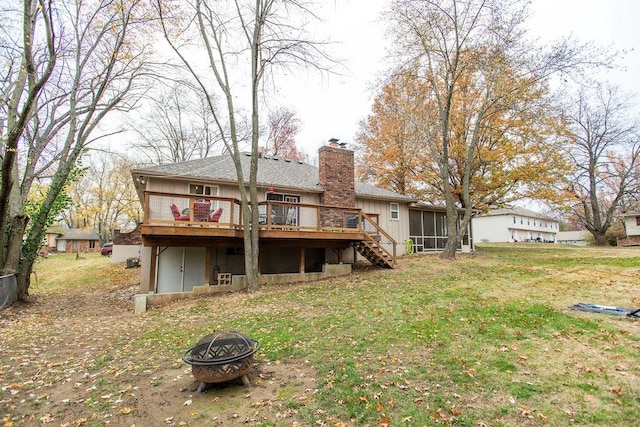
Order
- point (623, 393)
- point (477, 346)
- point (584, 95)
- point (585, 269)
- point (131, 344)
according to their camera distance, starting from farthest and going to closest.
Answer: point (584, 95) < point (585, 269) < point (131, 344) < point (477, 346) < point (623, 393)

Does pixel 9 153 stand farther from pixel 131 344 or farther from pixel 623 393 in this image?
pixel 623 393

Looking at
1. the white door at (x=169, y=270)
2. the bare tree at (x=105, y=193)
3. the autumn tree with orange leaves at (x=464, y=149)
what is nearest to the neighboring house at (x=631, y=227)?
the autumn tree with orange leaves at (x=464, y=149)

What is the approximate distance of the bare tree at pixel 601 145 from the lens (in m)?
23.2

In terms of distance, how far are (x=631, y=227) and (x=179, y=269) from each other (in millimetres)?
38936

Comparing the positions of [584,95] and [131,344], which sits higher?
[584,95]

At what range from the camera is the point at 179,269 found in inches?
475

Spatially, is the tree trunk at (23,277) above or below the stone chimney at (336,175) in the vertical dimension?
below

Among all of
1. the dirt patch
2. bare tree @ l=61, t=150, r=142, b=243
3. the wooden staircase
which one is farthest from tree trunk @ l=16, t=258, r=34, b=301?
bare tree @ l=61, t=150, r=142, b=243

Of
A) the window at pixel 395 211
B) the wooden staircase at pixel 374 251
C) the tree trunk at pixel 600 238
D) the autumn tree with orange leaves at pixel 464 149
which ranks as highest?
the autumn tree with orange leaves at pixel 464 149

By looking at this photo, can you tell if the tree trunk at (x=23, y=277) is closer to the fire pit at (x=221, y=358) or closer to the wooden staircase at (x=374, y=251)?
the fire pit at (x=221, y=358)

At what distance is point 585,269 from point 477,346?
9.03m

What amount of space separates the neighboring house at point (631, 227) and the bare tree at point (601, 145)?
555 centimetres

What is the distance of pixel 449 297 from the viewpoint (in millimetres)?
7996

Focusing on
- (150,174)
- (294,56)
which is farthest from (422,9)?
(150,174)
